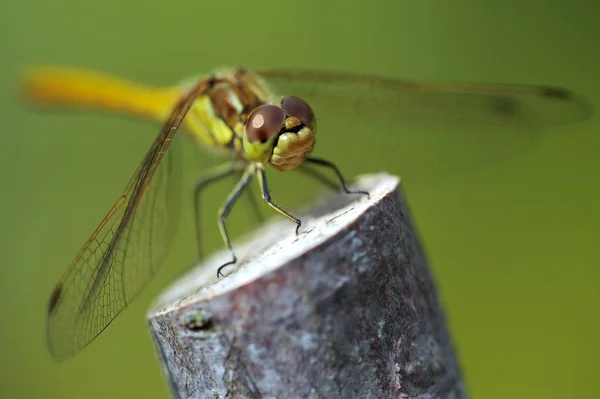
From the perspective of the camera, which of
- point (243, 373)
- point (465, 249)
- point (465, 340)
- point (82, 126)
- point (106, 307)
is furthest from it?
point (82, 126)

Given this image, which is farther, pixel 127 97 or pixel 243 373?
pixel 127 97

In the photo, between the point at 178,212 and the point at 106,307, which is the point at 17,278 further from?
the point at 106,307

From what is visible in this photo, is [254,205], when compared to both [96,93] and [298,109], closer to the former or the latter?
[298,109]

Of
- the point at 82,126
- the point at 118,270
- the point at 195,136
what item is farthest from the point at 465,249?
the point at 82,126

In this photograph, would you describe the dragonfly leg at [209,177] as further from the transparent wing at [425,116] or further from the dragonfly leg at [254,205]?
the transparent wing at [425,116]

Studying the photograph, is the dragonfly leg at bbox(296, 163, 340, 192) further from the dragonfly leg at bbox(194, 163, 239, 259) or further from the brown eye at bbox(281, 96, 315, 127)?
the brown eye at bbox(281, 96, 315, 127)

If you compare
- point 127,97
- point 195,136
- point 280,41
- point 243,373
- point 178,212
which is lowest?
point 243,373

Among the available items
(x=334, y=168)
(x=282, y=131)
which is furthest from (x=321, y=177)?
(x=282, y=131)
